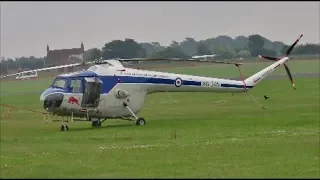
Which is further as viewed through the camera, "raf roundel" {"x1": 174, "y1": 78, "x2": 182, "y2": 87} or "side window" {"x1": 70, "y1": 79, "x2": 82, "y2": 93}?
"raf roundel" {"x1": 174, "y1": 78, "x2": 182, "y2": 87}

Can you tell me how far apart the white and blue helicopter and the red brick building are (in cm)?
4883

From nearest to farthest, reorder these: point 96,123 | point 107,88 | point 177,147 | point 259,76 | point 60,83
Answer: point 177,147, point 60,83, point 96,123, point 107,88, point 259,76

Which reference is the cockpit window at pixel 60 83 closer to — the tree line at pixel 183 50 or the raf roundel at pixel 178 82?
the raf roundel at pixel 178 82

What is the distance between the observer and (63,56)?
86.2 metres

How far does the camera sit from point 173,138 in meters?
20.6

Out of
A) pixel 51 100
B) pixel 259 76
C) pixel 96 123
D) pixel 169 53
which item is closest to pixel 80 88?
pixel 51 100

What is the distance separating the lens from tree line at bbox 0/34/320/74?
224 feet

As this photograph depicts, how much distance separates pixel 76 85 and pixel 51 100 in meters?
1.39

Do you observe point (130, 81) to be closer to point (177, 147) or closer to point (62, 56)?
point (177, 147)

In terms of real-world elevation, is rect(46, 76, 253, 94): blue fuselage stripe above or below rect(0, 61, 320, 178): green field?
above

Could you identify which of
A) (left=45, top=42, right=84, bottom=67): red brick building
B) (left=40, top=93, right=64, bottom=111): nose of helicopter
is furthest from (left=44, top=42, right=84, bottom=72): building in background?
(left=40, top=93, right=64, bottom=111): nose of helicopter

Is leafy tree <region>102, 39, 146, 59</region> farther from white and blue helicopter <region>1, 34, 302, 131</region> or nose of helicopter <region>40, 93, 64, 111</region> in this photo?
nose of helicopter <region>40, 93, 64, 111</region>

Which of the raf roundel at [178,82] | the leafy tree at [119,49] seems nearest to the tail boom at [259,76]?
the raf roundel at [178,82]

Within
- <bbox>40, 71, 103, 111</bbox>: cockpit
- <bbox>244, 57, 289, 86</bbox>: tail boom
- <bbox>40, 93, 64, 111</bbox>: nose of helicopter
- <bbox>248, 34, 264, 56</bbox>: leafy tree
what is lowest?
<bbox>40, 93, 64, 111</bbox>: nose of helicopter
